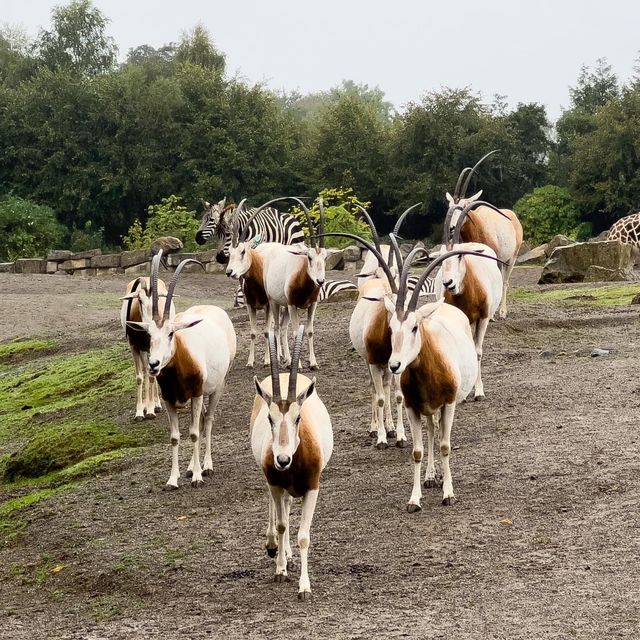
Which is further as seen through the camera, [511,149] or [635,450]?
[511,149]

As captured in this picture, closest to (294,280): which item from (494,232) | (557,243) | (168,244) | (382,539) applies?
(494,232)

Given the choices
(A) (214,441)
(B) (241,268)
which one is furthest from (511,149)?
(A) (214,441)

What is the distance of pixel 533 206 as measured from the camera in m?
35.5

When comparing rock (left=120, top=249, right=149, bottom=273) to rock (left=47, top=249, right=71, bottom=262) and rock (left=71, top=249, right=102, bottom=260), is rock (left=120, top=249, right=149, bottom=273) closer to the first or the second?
rock (left=71, top=249, right=102, bottom=260)

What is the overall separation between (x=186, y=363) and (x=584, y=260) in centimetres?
1456

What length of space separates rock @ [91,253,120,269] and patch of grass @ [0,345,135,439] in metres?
13.6

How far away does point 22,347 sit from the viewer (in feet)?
61.4

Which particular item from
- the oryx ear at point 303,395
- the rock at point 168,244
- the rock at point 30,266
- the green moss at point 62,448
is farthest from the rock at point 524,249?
the oryx ear at point 303,395

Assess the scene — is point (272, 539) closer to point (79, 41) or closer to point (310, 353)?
point (310, 353)

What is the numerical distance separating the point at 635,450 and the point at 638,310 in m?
7.45

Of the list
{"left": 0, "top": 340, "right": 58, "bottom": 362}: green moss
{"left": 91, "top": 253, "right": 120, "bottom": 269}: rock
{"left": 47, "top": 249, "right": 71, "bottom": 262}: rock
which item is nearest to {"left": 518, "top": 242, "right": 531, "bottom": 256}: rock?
{"left": 91, "top": 253, "right": 120, "bottom": 269}: rock

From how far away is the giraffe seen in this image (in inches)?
1101

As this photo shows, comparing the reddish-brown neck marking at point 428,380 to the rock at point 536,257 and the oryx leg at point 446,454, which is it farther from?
the rock at point 536,257

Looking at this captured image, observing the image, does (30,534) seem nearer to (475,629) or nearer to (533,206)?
(475,629)
